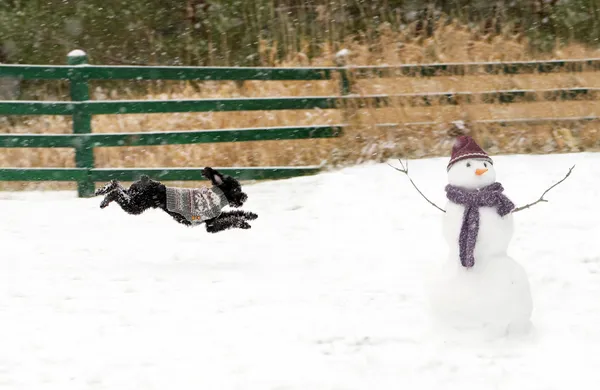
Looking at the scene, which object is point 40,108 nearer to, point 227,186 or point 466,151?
point 227,186

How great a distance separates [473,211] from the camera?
4.39 meters

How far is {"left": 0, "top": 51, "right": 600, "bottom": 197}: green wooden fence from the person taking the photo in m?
8.55

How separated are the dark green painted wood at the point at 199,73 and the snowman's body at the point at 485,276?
4864 millimetres

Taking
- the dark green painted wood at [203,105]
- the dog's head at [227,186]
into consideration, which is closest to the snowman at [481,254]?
the dog's head at [227,186]

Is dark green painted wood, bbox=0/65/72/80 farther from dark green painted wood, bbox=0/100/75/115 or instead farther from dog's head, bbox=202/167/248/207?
dog's head, bbox=202/167/248/207

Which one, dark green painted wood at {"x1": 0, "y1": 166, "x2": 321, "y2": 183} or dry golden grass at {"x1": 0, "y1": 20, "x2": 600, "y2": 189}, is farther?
dry golden grass at {"x1": 0, "y1": 20, "x2": 600, "y2": 189}

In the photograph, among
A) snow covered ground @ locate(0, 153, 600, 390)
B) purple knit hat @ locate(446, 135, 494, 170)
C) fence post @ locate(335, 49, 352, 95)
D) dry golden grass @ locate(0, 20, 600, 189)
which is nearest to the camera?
snow covered ground @ locate(0, 153, 600, 390)

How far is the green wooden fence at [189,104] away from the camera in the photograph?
8.55m

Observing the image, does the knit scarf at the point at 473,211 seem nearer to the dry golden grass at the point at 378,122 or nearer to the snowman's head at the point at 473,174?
the snowman's head at the point at 473,174

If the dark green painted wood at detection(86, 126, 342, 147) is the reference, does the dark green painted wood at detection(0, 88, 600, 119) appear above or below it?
above

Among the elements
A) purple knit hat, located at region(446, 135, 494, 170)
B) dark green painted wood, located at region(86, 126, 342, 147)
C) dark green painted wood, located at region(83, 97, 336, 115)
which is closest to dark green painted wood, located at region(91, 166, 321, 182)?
dark green painted wood, located at region(86, 126, 342, 147)

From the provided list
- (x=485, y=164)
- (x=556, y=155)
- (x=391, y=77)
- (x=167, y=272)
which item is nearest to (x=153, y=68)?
(x=391, y=77)

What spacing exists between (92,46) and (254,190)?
6.88 metres

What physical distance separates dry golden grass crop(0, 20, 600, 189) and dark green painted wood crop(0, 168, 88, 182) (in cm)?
58
